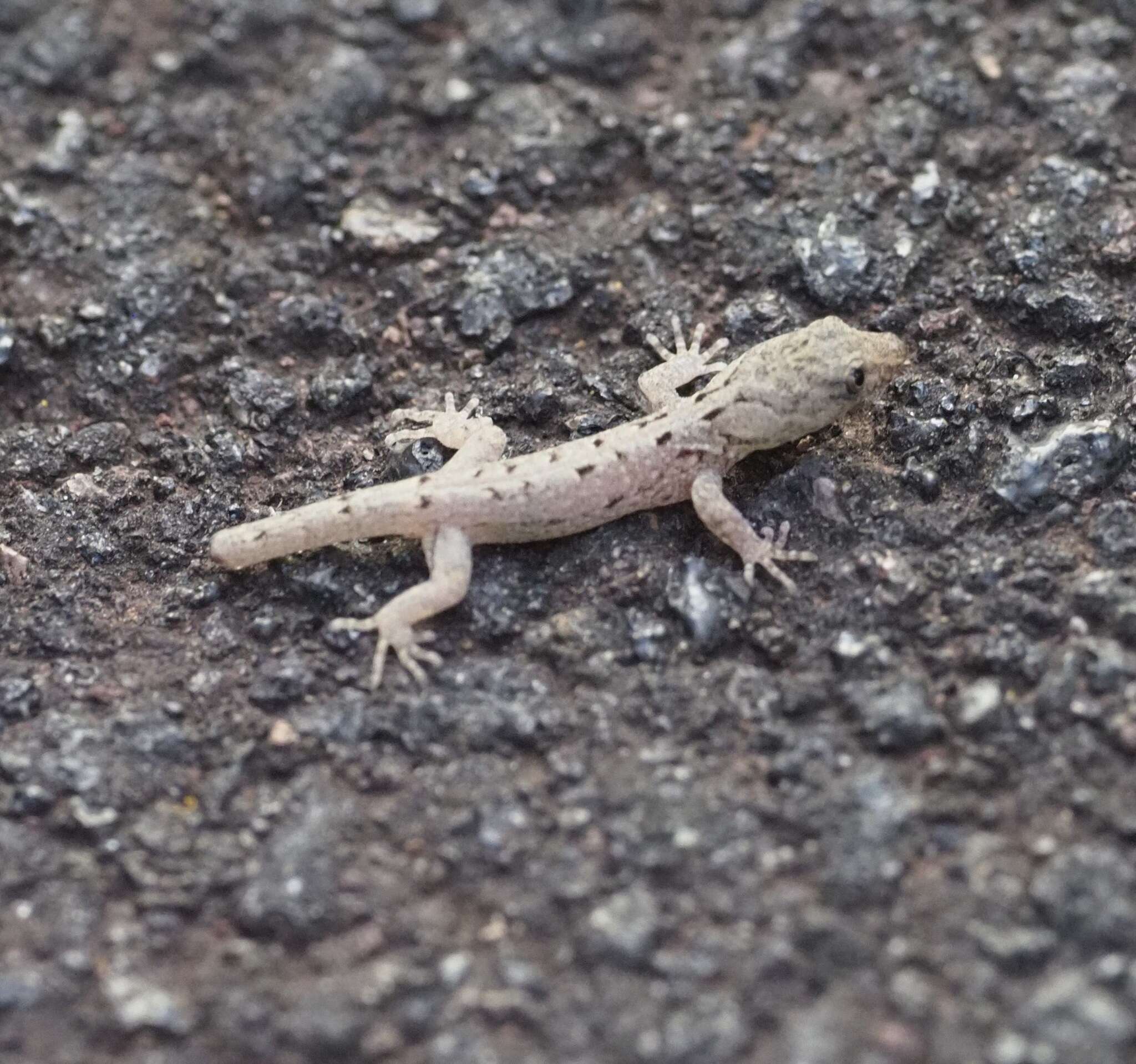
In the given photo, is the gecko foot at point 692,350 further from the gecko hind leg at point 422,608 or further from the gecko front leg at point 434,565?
the gecko hind leg at point 422,608

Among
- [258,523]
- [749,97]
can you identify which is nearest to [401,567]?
[258,523]

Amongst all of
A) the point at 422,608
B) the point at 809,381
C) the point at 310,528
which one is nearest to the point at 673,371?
the point at 809,381

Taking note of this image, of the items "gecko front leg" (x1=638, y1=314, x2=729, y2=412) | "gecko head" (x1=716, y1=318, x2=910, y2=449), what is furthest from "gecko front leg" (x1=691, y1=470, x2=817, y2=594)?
"gecko front leg" (x1=638, y1=314, x2=729, y2=412)

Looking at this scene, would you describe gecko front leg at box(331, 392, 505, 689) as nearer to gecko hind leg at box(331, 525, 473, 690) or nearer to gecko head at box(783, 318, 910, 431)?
gecko hind leg at box(331, 525, 473, 690)

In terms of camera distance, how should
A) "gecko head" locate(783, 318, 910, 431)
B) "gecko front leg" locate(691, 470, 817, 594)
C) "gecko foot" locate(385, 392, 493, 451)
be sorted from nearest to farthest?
1. "gecko front leg" locate(691, 470, 817, 594)
2. "gecko head" locate(783, 318, 910, 431)
3. "gecko foot" locate(385, 392, 493, 451)

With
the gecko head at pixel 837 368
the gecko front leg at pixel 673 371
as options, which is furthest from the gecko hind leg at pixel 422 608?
the gecko head at pixel 837 368

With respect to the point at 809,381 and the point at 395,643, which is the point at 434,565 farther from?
the point at 809,381

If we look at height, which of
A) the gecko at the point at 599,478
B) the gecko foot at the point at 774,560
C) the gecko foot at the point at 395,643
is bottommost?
the gecko foot at the point at 774,560
